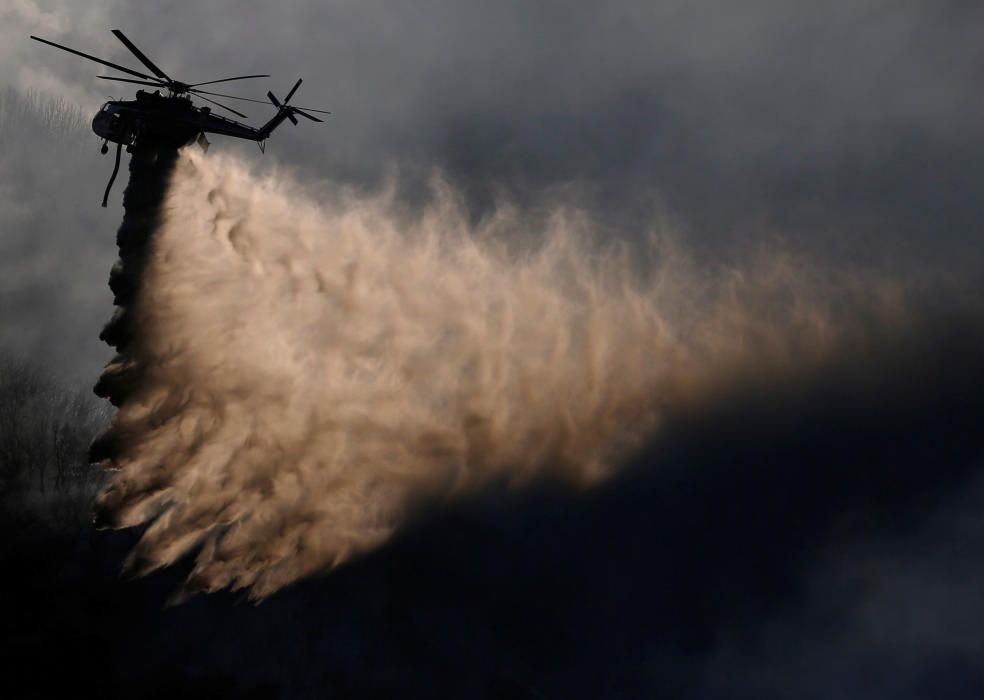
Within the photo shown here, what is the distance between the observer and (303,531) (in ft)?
189

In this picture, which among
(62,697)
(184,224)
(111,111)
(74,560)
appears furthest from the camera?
(74,560)

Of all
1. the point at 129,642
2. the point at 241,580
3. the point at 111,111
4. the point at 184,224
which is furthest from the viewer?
the point at 129,642

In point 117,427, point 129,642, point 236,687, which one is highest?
point 117,427

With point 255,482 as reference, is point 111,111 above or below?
above

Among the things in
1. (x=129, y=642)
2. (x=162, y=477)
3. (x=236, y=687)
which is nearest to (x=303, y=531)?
(x=162, y=477)

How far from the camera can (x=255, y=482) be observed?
182 ft

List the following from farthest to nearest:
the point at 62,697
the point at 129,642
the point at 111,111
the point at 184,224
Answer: the point at 129,642 → the point at 62,697 → the point at 184,224 → the point at 111,111

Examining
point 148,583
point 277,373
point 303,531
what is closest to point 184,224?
point 277,373

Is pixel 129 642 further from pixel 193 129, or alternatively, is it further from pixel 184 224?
pixel 193 129

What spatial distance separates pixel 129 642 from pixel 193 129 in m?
83.1

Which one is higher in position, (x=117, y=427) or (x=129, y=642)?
(x=117, y=427)

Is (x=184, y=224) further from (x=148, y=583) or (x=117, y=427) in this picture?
(x=148, y=583)

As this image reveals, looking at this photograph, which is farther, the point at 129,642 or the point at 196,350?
the point at 129,642

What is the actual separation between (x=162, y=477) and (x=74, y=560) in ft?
251
